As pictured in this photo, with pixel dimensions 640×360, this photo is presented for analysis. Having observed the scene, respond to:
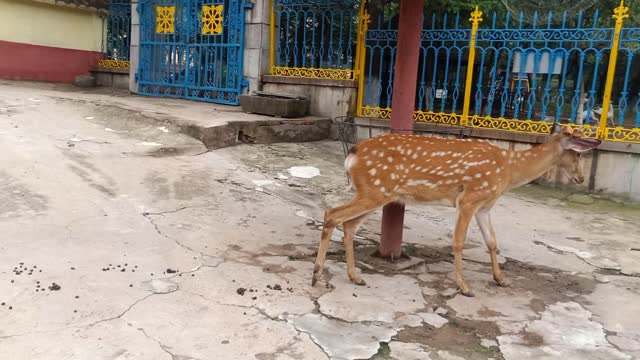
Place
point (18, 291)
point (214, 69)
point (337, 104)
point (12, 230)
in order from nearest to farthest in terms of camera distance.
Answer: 1. point (18, 291)
2. point (12, 230)
3. point (337, 104)
4. point (214, 69)

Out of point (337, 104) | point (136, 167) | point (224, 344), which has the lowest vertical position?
point (224, 344)

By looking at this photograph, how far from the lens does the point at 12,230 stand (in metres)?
4.27

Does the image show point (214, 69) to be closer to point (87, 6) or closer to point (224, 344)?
point (87, 6)

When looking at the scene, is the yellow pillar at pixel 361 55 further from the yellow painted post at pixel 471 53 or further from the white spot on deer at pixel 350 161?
the white spot on deer at pixel 350 161

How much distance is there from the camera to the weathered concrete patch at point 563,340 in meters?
3.16

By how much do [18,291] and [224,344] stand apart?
1.35m

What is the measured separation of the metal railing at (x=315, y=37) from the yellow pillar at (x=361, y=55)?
0.05 m

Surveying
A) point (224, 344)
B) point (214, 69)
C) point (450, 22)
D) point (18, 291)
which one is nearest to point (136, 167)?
point (18, 291)

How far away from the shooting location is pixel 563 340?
334cm

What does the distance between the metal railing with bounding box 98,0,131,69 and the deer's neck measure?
1017 cm

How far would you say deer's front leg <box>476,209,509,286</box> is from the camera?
4.23m

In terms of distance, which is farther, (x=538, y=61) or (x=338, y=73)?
(x=338, y=73)

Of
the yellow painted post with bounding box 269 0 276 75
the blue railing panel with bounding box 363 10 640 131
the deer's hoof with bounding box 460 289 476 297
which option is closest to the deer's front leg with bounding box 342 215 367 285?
the deer's hoof with bounding box 460 289 476 297

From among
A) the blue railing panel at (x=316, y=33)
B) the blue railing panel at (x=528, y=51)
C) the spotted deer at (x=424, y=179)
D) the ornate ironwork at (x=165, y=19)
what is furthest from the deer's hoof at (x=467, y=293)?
the ornate ironwork at (x=165, y=19)
